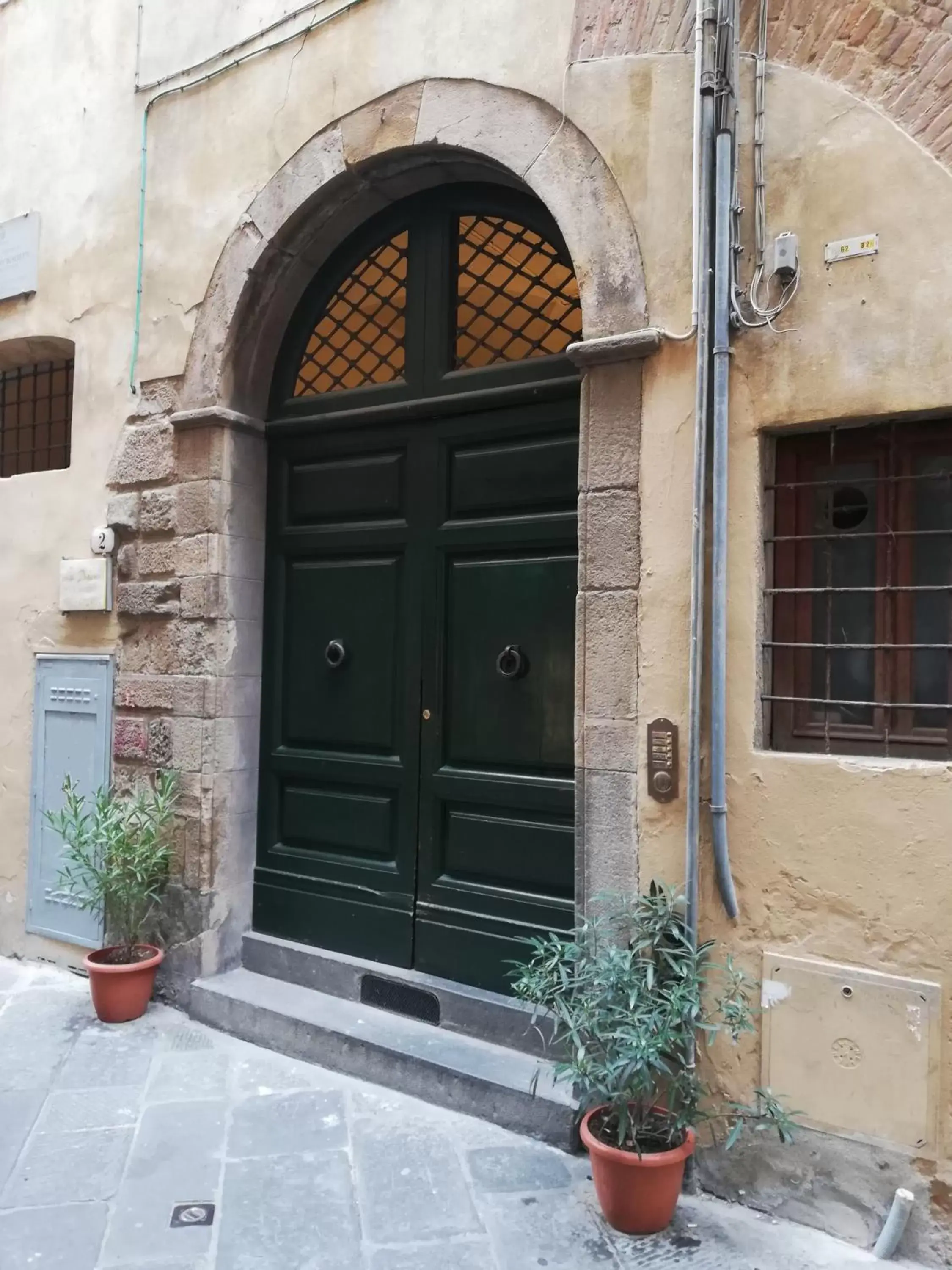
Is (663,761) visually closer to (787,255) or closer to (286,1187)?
(787,255)

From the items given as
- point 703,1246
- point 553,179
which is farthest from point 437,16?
point 703,1246

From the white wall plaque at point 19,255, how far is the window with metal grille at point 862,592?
4.03m

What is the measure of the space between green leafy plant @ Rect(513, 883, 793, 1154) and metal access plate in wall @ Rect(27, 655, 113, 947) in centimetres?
259

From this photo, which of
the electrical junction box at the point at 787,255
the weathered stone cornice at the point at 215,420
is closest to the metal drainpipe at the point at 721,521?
the electrical junction box at the point at 787,255

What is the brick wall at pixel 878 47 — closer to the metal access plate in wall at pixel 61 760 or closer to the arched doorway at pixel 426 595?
the arched doorway at pixel 426 595

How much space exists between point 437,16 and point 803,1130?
3.99m

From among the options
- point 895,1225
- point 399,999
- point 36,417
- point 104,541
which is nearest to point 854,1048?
point 895,1225

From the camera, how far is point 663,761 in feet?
9.86

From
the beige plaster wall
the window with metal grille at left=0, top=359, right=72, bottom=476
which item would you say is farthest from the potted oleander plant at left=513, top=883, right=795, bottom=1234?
the window with metal grille at left=0, top=359, right=72, bottom=476

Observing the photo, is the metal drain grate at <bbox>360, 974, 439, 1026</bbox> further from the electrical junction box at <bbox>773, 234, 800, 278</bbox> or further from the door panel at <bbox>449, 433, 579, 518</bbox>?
the electrical junction box at <bbox>773, 234, 800, 278</bbox>

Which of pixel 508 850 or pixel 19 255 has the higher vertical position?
pixel 19 255

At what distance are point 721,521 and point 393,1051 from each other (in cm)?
219

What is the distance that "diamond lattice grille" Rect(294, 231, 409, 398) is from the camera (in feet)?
13.4

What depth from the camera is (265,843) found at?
437cm
